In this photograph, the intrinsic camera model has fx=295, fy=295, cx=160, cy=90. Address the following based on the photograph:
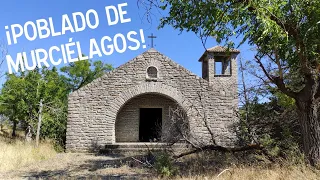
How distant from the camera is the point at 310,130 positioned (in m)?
6.89

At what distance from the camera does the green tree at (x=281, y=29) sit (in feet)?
18.4

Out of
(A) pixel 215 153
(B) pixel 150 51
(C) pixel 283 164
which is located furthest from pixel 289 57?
(B) pixel 150 51

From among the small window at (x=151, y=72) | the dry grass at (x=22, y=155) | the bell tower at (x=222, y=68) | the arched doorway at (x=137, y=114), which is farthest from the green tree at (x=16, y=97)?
the bell tower at (x=222, y=68)

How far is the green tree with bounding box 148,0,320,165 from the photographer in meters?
5.59

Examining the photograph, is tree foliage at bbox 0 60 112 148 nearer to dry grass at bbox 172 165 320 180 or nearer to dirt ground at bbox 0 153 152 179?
dirt ground at bbox 0 153 152 179

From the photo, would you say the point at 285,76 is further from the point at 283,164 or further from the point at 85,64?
the point at 85,64

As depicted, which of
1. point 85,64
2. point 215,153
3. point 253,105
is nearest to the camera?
point 215,153

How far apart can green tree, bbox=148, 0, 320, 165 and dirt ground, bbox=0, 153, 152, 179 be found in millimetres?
3885

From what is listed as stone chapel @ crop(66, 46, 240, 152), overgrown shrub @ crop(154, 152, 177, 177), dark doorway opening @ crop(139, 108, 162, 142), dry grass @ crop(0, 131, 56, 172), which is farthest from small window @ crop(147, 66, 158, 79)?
overgrown shrub @ crop(154, 152, 177, 177)

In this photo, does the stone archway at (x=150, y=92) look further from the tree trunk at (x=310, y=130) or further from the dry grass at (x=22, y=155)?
the tree trunk at (x=310, y=130)

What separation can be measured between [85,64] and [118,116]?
52.7 ft

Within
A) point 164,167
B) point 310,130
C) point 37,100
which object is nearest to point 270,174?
point 310,130

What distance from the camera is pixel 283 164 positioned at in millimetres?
6660

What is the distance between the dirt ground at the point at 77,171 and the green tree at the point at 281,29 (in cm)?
389
